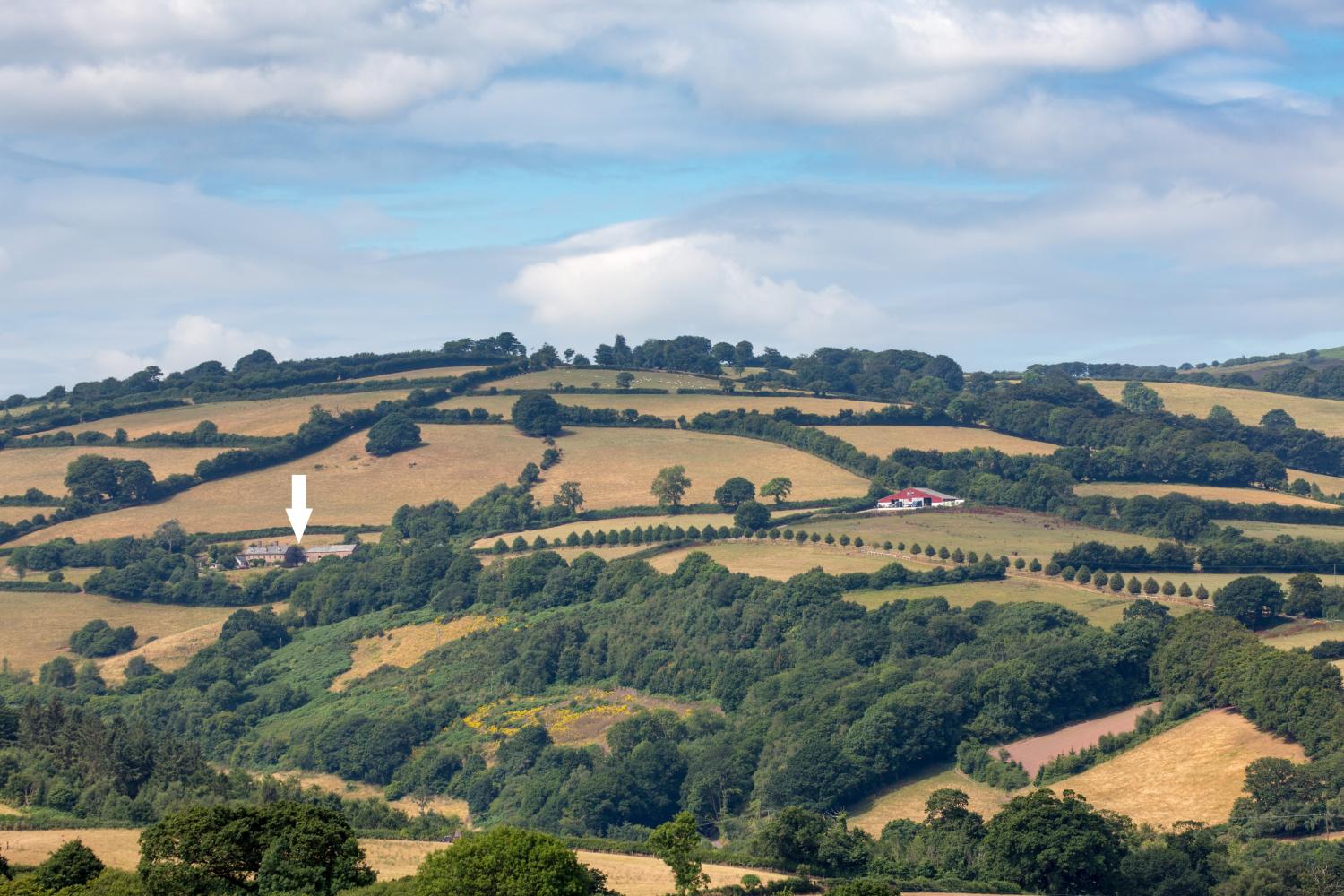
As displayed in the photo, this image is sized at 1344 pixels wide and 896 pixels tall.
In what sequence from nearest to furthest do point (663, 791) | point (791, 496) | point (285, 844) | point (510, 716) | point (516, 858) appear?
point (516, 858) → point (285, 844) → point (663, 791) → point (510, 716) → point (791, 496)

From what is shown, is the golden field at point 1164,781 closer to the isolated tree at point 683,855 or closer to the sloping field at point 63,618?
the isolated tree at point 683,855

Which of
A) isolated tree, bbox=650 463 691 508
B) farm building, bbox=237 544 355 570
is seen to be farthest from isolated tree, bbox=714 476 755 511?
farm building, bbox=237 544 355 570

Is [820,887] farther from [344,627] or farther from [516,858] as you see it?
[344,627]

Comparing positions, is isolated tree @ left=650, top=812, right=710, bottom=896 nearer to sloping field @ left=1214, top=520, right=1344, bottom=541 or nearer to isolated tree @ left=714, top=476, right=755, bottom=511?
sloping field @ left=1214, top=520, right=1344, bottom=541

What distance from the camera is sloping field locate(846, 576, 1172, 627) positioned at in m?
148

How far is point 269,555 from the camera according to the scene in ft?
651

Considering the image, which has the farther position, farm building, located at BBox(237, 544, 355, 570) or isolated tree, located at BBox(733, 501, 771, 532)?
farm building, located at BBox(237, 544, 355, 570)

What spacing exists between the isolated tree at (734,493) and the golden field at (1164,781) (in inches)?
2864

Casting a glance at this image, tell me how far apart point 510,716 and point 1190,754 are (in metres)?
58.8

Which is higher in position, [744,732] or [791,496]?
[791,496]

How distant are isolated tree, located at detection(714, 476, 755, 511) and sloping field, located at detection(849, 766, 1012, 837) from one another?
72.2m

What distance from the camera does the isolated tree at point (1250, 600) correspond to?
143 metres

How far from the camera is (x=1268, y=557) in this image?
162 meters

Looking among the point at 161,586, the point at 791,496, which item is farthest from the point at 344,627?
the point at 791,496
